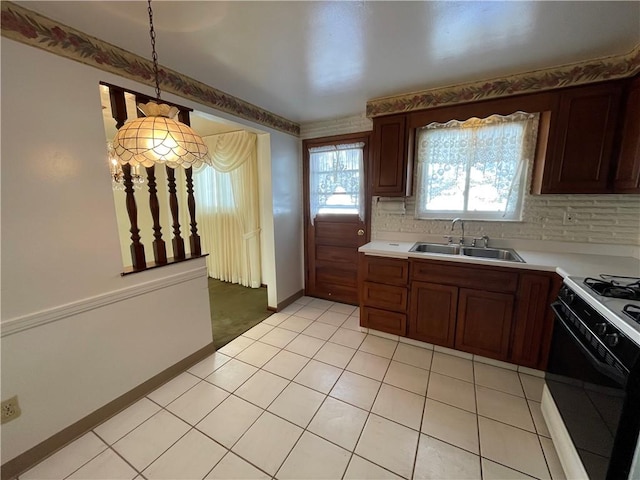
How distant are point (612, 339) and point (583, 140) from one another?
174cm

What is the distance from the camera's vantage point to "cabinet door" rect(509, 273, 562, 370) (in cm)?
191

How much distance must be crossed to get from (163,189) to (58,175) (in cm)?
267

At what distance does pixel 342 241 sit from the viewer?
3.38 metres

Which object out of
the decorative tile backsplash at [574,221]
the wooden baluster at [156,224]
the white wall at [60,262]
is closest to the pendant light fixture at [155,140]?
the white wall at [60,262]

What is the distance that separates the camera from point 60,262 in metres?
1.46

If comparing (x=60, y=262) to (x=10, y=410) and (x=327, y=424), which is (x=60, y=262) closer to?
A: (x=10, y=410)

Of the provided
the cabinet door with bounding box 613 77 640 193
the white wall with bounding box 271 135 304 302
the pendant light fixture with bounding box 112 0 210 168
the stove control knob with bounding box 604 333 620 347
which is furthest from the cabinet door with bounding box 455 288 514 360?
the pendant light fixture with bounding box 112 0 210 168

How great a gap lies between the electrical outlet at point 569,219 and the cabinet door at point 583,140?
0.30 meters

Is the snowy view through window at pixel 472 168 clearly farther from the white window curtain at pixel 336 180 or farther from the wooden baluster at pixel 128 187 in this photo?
the wooden baluster at pixel 128 187

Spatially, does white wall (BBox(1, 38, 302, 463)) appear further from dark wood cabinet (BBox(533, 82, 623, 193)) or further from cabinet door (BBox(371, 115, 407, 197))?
dark wood cabinet (BBox(533, 82, 623, 193))

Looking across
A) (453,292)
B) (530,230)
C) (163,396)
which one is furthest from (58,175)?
(530,230)

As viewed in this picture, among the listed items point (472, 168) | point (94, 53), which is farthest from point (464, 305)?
point (94, 53)

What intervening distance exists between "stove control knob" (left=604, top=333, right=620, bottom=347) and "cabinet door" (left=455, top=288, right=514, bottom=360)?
1.00m

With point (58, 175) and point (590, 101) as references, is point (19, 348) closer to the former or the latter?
point (58, 175)
